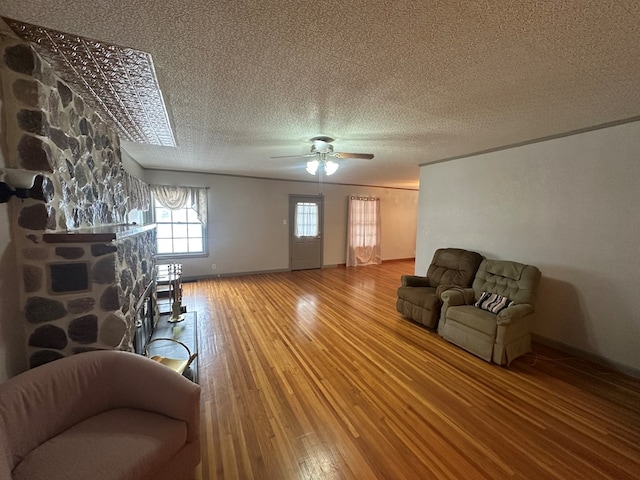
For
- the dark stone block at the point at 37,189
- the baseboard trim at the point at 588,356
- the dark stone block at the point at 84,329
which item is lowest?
the baseboard trim at the point at 588,356

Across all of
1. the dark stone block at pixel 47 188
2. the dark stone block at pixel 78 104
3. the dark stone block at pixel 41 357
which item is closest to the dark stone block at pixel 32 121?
the dark stone block at pixel 47 188

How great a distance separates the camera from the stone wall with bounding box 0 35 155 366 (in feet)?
4.66

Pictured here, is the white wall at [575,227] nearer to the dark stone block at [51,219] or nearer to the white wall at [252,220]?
the white wall at [252,220]

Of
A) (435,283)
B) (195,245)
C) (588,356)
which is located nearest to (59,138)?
(435,283)

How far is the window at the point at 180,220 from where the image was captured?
536cm

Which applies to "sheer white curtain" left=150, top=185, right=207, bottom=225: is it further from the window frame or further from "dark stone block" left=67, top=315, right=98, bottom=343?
"dark stone block" left=67, top=315, right=98, bottom=343

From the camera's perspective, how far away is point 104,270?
1605mm

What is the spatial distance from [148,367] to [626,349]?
407cm

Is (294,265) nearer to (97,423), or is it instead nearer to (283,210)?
(283,210)

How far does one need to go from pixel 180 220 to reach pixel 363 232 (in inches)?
187

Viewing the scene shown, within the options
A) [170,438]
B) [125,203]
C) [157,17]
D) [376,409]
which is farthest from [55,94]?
[376,409]

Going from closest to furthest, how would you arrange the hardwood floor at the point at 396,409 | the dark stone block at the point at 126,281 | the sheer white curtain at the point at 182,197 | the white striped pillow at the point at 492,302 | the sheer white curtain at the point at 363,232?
1. the hardwood floor at the point at 396,409
2. the dark stone block at the point at 126,281
3. the white striped pillow at the point at 492,302
4. the sheer white curtain at the point at 182,197
5. the sheer white curtain at the point at 363,232

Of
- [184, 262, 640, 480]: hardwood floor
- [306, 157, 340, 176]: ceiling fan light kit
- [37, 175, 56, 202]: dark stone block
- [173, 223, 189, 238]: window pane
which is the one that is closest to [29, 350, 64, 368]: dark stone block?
[37, 175, 56, 202]: dark stone block

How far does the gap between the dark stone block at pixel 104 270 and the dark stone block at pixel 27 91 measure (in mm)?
933
